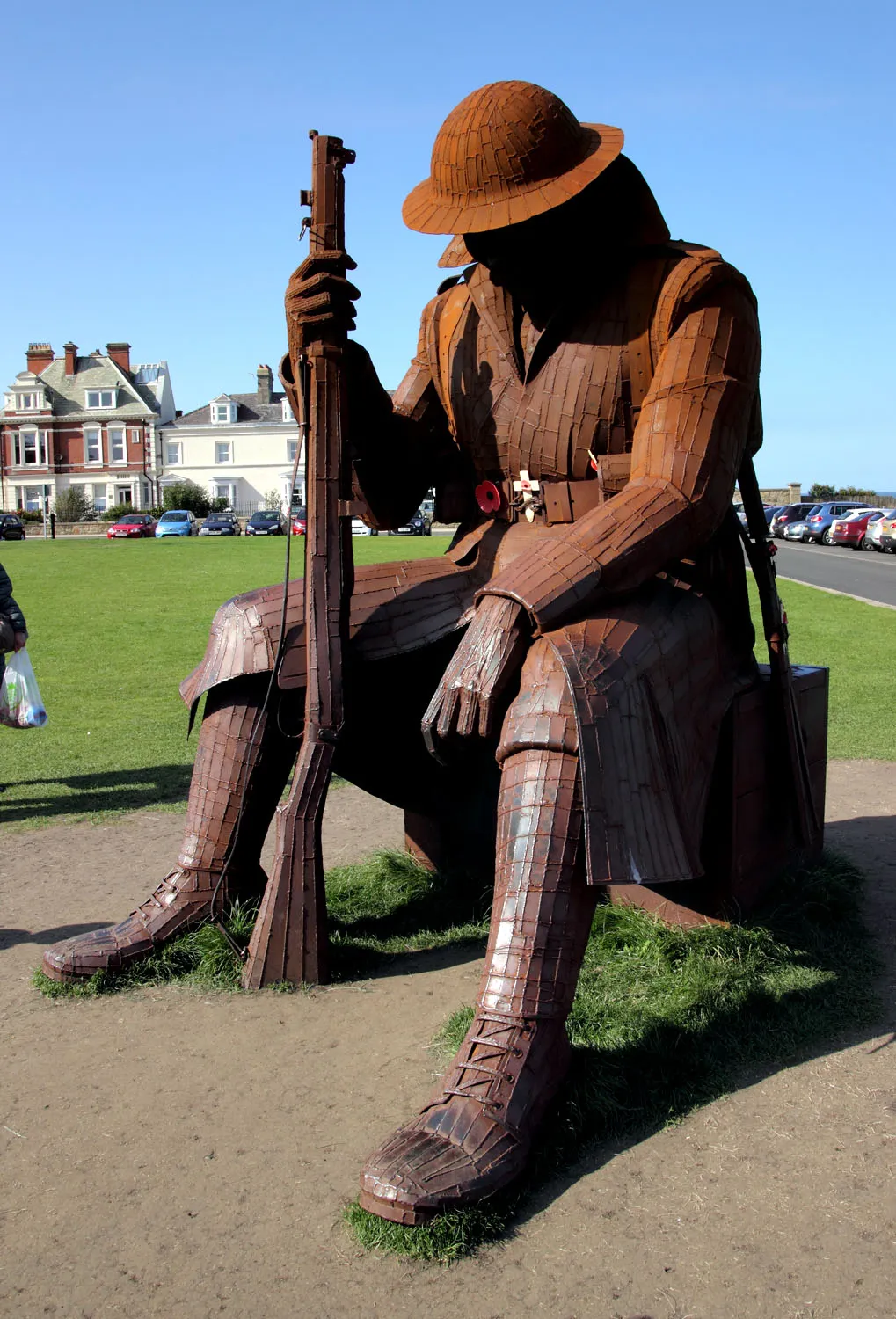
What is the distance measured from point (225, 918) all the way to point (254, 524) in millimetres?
47491

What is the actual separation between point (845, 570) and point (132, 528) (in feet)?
99.0

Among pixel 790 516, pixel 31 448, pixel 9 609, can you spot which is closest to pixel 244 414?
pixel 31 448

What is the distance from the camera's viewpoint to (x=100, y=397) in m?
64.6

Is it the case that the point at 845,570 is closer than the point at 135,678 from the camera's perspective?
No

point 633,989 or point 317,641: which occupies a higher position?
point 317,641

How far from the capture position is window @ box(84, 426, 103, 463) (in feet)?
211

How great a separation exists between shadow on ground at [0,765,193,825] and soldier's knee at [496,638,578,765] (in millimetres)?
3542

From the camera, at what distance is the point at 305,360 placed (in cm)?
353

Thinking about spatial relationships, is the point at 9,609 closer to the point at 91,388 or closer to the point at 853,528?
the point at 853,528

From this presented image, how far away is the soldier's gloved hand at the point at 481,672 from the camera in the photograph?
310 centimetres

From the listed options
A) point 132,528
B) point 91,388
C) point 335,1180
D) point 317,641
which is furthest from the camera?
point 91,388

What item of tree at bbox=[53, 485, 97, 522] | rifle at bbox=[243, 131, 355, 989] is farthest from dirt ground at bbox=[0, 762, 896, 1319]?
tree at bbox=[53, 485, 97, 522]

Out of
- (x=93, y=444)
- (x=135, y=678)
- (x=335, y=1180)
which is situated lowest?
(x=135, y=678)

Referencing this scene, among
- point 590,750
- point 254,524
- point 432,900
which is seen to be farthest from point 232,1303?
point 254,524
